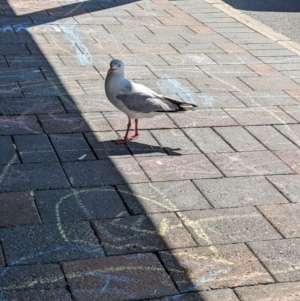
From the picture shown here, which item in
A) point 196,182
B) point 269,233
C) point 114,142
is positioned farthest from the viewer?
point 114,142

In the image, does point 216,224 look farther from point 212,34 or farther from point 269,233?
point 212,34

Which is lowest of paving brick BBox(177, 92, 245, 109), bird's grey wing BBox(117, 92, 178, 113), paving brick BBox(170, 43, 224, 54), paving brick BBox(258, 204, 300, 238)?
paving brick BBox(170, 43, 224, 54)

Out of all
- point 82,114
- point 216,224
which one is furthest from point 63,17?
point 216,224

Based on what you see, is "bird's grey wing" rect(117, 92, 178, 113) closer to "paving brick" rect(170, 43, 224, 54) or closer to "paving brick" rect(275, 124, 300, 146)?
"paving brick" rect(275, 124, 300, 146)

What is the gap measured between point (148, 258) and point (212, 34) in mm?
5619

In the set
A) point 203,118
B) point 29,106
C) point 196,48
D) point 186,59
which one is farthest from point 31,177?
point 196,48

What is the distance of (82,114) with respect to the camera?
6234 millimetres

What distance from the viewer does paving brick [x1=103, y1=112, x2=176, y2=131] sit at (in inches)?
239

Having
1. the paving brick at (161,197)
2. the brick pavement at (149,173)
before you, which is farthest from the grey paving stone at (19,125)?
the paving brick at (161,197)

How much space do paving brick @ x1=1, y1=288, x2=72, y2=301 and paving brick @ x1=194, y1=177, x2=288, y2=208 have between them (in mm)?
1421

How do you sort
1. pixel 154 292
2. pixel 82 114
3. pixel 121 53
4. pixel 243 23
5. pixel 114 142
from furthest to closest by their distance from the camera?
1. pixel 243 23
2. pixel 121 53
3. pixel 82 114
4. pixel 114 142
5. pixel 154 292

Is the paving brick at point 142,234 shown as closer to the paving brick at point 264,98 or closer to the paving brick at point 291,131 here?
the paving brick at point 291,131

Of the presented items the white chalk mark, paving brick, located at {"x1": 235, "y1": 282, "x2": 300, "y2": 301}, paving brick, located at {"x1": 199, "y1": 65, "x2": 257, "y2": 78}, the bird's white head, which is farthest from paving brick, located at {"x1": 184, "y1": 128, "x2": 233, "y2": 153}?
the white chalk mark

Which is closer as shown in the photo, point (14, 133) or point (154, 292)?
point (154, 292)
